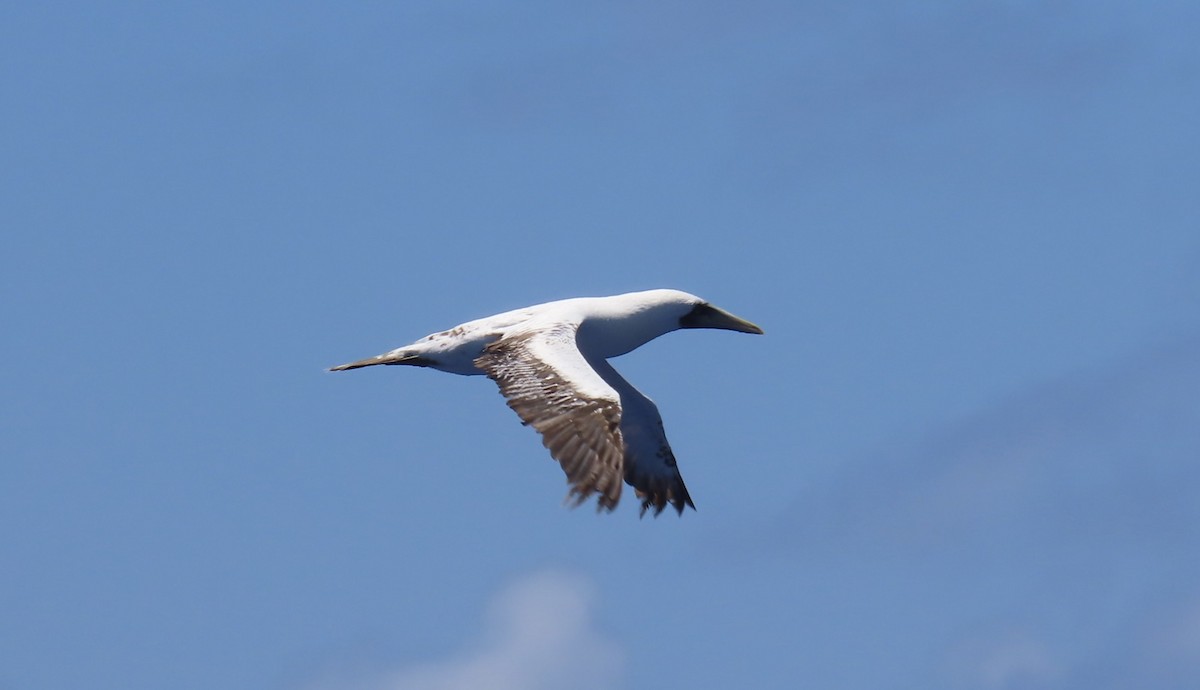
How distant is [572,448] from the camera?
2661 cm

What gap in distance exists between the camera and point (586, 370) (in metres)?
27.7

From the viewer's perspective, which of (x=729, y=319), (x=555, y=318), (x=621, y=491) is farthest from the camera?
(x=729, y=319)

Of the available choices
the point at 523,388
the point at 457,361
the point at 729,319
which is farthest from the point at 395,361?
the point at 729,319

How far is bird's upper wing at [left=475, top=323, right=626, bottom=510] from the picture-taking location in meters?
26.5

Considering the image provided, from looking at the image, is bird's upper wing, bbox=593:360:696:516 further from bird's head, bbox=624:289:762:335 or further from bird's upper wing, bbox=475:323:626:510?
bird's upper wing, bbox=475:323:626:510

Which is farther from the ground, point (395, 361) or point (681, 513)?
point (395, 361)

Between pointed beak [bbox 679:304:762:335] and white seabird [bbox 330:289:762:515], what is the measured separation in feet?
0.05

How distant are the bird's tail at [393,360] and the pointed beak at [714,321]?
4.62 m

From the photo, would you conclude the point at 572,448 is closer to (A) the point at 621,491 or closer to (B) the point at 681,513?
(A) the point at 621,491

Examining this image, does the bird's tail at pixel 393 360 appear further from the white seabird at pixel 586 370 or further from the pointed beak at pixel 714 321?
the pointed beak at pixel 714 321

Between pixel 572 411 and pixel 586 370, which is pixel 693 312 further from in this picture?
pixel 572 411

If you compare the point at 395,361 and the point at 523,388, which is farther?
the point at 395,361

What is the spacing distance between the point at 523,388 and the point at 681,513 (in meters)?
4.15

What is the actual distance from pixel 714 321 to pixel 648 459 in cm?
340
